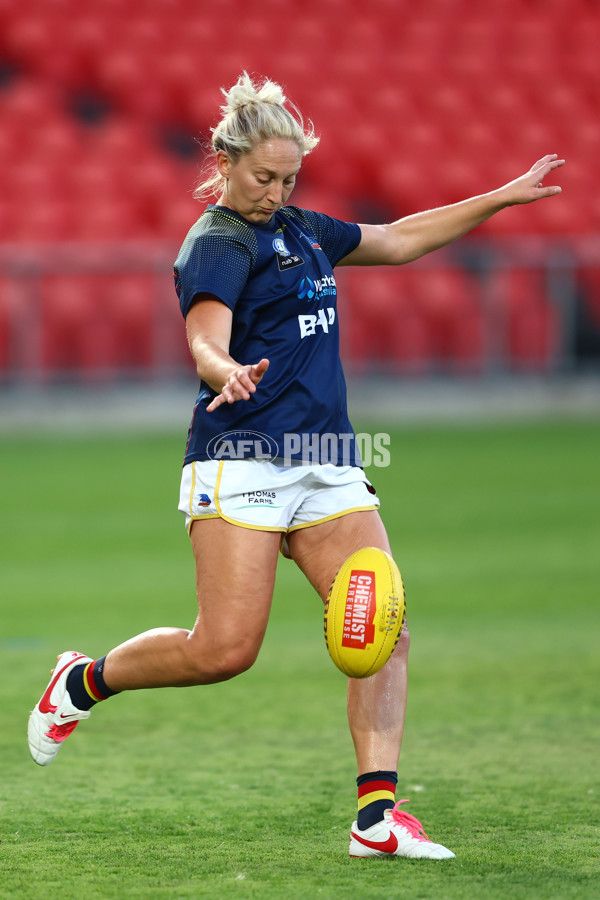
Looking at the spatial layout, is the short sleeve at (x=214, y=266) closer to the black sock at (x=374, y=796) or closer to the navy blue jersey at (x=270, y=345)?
the navy blue jersey at (x=270, y=345)

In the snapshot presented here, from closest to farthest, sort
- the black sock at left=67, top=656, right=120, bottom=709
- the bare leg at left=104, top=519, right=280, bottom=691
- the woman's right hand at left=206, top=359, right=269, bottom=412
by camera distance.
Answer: the woman's right hand at left=206, top=359, right=269, bottom=412 < the bare leg at left=104, top=519, right=280, bottom=691 < the black sock at left=67, top=656, right=120, bottom=709

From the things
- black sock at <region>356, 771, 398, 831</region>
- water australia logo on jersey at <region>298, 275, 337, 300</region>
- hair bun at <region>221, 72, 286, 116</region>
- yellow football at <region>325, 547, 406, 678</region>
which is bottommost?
black sock at <region>356, 771, 398, 831</region>

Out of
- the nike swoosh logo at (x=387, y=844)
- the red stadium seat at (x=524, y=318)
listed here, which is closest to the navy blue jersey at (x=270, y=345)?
the nike swoosh logo at (x=387, y=844)

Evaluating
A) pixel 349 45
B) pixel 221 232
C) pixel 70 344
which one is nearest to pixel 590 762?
pixel 221 232

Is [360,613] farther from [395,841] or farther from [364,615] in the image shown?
[395,841]

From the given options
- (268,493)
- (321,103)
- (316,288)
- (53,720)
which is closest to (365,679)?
(268,493)

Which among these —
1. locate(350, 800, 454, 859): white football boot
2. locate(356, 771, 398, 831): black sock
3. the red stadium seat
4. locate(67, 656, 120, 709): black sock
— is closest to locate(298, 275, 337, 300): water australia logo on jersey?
locate(67, 656, 120, 709): black sock

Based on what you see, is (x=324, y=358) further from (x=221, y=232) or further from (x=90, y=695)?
(x=90, y=695)

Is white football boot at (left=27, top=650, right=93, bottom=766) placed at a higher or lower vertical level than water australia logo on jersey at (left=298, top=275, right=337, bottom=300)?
lower

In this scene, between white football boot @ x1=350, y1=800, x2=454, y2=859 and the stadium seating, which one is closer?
white football boot @ x1=350, y1=800, x2=454, y2=859

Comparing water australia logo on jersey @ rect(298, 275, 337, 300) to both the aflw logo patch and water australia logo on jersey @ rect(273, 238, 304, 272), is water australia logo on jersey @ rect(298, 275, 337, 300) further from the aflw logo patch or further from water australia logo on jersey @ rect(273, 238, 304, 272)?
the aflw logo patch

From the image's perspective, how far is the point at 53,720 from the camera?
4129mm

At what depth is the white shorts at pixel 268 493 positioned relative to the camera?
12.5ft

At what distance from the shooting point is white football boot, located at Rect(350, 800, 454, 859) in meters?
3.63
